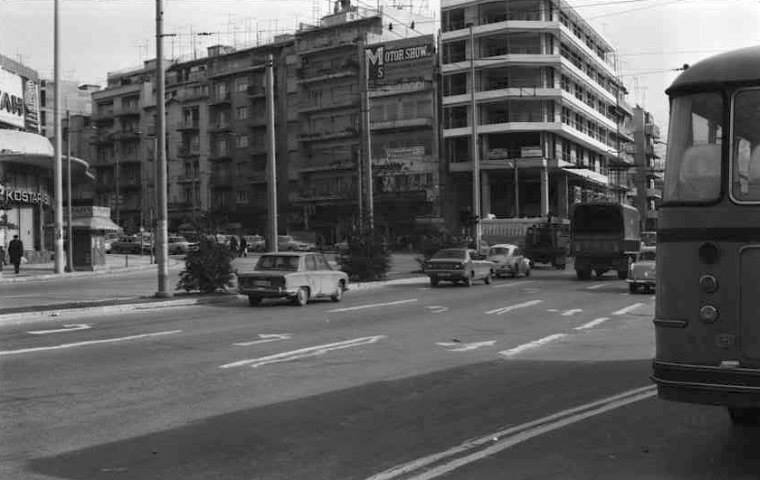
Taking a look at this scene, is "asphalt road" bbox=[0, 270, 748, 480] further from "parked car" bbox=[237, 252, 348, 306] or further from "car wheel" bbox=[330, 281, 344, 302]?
"car wheel" bbox=[330, 281, 344, 302]

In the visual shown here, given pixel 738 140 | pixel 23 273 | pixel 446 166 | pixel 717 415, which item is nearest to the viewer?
pixel 738 140

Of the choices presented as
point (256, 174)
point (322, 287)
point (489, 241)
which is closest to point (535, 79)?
point (489, 241)

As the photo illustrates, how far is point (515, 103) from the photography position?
73.8m

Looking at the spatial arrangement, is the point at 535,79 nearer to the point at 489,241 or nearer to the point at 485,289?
the point at 489,241

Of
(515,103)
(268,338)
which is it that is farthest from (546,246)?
(268,338)

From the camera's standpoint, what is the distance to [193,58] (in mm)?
110062

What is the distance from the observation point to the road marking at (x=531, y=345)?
12.9m

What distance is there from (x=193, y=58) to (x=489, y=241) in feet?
215

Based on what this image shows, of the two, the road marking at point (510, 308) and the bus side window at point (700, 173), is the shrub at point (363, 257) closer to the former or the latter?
the road marking at point (510, 308)

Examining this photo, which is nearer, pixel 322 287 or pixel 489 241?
pixel 322 287

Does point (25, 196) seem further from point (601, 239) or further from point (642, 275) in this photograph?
point (642, 275)

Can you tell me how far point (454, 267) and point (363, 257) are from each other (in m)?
3.89

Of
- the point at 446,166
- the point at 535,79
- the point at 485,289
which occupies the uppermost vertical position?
the point at 535,79

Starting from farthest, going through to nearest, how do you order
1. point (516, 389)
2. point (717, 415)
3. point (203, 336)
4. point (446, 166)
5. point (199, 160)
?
point (199, 160) < point (446, 166) < point (203, 336) < point (516, 389) < point (717, 415)
